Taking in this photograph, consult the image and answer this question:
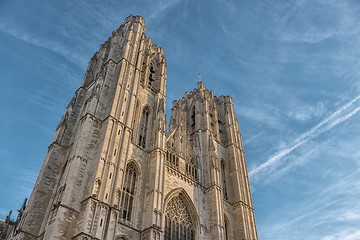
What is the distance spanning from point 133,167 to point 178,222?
5452mm

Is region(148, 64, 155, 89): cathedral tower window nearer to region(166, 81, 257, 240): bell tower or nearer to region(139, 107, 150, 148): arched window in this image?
region(139, 107, 150, 148): arched window

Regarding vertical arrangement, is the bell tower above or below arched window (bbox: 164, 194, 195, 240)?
above

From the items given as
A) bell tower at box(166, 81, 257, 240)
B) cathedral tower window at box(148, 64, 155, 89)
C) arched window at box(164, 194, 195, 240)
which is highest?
Result: cathedral tower window at box(148, 64, 155, 89)

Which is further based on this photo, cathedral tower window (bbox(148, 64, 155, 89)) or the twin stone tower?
cathedral tower window (bbox(148, 64, 155, 89))

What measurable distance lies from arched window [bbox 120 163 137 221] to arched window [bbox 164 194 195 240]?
3.39 meters

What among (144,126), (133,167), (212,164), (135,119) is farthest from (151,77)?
(133,167)

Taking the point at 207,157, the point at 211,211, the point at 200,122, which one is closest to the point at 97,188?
the point at 211,211

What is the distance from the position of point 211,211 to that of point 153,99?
11404 millimetres

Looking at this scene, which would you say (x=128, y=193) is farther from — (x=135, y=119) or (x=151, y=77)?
(x=151, y=77)

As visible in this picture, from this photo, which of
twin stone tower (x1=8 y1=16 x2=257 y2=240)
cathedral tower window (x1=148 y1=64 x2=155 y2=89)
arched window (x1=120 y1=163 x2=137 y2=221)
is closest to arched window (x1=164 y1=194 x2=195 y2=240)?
twin stone tower (x1=8 y1=16 x2=257 y2=240)

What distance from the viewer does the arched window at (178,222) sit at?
25359mm

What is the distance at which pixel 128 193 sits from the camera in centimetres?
2409

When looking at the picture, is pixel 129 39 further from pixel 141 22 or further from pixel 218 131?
pixel 218 131

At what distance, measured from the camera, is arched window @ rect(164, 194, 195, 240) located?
2536 centimetres
